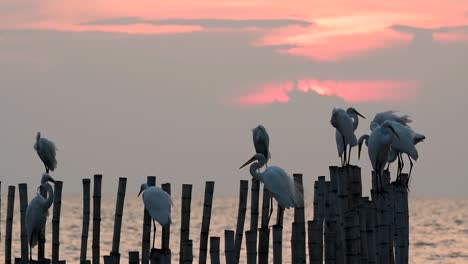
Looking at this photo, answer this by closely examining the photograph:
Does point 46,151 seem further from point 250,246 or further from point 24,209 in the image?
point 250,246

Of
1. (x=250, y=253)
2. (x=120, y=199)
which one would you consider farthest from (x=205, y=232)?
(x=250, y=253)

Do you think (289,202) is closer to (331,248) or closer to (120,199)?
(331,248)

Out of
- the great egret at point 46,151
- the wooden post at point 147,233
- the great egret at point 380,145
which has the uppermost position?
the great egret at point 46,151

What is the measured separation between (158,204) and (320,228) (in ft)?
8.83

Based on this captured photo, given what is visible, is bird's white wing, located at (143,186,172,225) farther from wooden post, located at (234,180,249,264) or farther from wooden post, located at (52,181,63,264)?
wooden post, located at (52,181,63,264)

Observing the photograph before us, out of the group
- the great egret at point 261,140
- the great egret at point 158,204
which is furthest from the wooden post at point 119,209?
the great egret at point 261,140

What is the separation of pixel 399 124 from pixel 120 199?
4.04 metres

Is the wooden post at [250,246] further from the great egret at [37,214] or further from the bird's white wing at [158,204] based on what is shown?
the great egret at [37,214]

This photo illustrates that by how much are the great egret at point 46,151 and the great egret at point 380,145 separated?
6.07 meters

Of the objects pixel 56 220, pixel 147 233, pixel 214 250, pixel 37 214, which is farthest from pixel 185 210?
pixel 214 250

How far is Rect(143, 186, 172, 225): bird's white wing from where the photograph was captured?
1506cm

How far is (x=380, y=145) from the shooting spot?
1574 cm

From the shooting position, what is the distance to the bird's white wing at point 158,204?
15.1m

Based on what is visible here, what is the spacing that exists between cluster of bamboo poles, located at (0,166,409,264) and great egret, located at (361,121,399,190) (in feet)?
1.00
